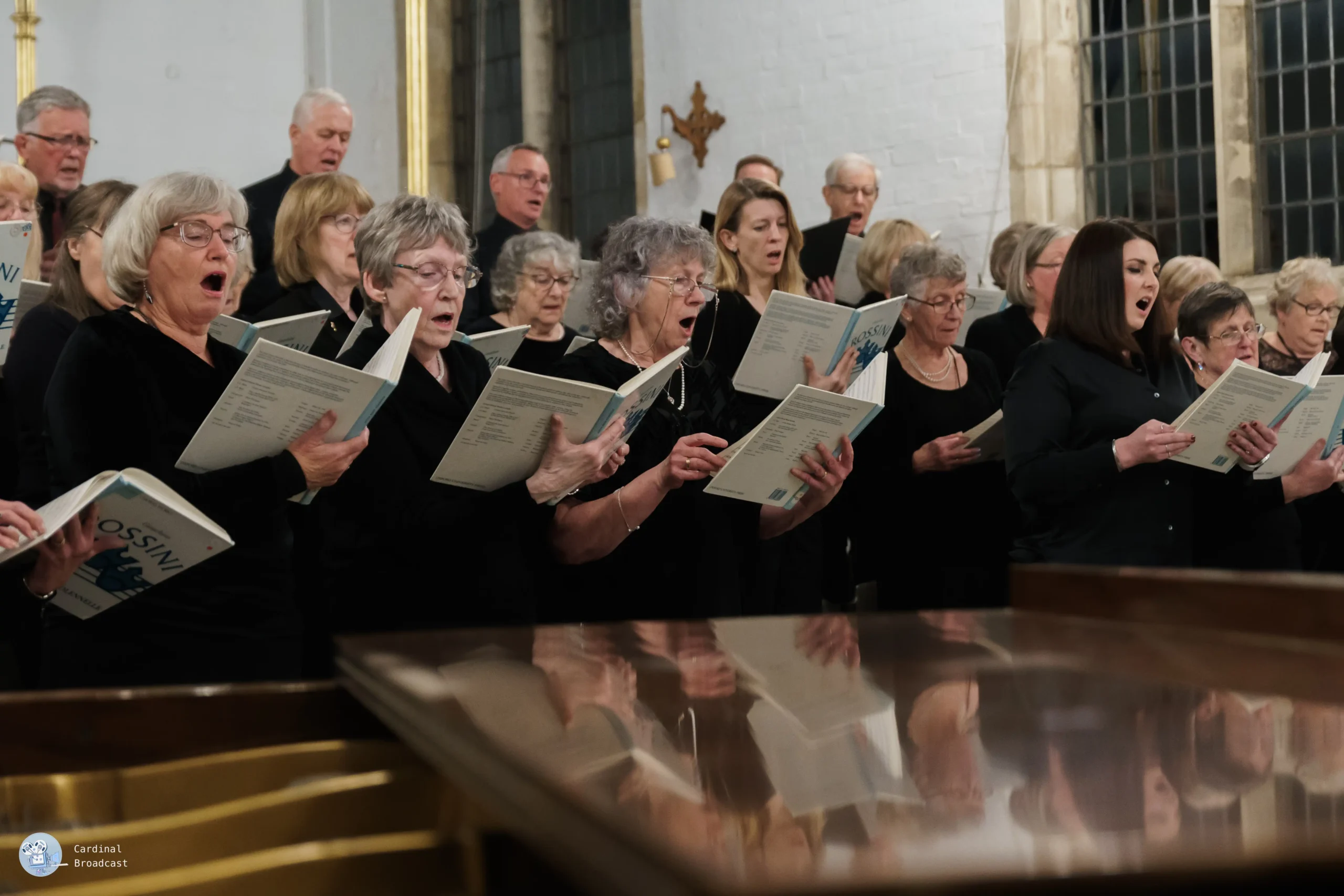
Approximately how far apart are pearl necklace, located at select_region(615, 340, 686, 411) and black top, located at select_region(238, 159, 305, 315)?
3.95 feet

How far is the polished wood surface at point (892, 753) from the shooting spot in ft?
2.37

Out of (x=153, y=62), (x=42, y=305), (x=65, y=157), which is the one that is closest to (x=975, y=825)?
(x=42, y=305)

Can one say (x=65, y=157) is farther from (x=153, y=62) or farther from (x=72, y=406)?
(x=153, y=62)

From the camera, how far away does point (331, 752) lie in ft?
5.24

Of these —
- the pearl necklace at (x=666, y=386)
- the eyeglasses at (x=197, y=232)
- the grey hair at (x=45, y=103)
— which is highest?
the grey hair at (x=45, y=103)

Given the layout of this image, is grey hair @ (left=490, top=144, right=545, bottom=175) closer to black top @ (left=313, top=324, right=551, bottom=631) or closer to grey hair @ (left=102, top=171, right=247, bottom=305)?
black top @ (left=313, top=324, right=551, bottom=631)

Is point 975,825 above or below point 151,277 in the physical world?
below

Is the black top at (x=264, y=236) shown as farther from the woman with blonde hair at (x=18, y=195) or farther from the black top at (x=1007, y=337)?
the black top at (x=1007, y=337)

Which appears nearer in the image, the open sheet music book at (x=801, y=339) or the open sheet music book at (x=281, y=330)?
the open sheet music book at (x=281, y=330)

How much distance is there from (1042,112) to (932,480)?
482cm

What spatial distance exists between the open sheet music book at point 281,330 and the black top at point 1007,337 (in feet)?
7.28

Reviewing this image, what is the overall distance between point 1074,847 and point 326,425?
195cm

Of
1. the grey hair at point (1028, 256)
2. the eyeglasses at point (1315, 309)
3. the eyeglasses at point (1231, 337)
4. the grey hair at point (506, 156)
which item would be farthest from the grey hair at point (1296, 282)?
the grey hair at point (506, 156)

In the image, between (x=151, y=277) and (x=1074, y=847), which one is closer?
(x=1074, y=847)
